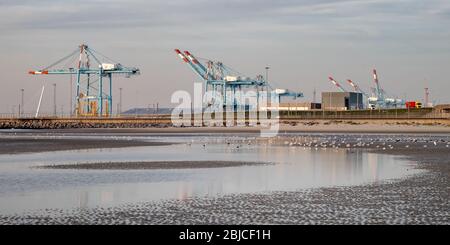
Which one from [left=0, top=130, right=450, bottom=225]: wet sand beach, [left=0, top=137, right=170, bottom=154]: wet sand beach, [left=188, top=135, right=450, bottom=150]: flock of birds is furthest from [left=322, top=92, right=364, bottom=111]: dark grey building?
→ [left=0, top=130, right=450, bottom=225]: wet sand beach

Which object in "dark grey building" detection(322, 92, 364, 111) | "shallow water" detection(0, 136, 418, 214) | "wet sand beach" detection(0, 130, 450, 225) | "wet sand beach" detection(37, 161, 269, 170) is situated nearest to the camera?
"wet sand beach" detection(0, 130, 450, 225)

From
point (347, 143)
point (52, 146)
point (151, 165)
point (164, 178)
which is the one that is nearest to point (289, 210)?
point (164, 178)

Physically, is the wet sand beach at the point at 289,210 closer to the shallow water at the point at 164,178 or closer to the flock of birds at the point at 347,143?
the shallow water at the point at 164,178

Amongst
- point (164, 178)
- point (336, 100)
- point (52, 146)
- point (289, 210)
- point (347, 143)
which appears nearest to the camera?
point (289, 210)

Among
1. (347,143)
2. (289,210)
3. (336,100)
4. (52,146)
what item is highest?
(336,100)

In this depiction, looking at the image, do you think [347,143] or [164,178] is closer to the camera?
[164,178]

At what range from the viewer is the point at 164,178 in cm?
2483

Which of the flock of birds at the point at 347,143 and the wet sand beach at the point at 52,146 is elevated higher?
the flock of birds at the point at 347,143

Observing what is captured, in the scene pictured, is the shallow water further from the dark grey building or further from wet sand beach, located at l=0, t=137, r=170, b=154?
the dark grey building

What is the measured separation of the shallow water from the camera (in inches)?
759

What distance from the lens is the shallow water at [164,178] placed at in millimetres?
19281

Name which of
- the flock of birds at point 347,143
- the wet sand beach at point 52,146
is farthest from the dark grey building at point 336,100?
the wet sand beach at point 52,146

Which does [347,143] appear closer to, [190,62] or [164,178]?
[164,178]

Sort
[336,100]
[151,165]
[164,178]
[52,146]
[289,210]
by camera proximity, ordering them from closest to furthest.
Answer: [289,210]
[164,178]
[151,165]
[52,146]
[336,100]
